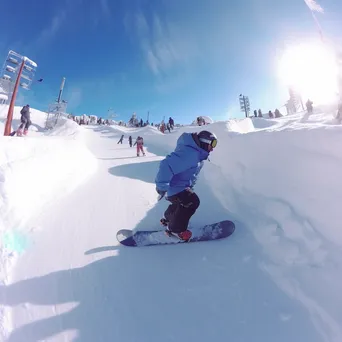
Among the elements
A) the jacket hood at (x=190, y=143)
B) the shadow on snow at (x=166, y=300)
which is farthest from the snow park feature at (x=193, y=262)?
the jacket hood at (x=190, y=143)

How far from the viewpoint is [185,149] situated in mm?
3084

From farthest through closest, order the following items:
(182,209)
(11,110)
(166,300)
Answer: (11,110)
(182,209)
(166,300)

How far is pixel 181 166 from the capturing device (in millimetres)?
3068

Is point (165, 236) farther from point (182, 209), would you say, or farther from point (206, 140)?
point (206, 140)

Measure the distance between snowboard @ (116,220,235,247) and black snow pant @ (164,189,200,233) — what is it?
235 millimetres

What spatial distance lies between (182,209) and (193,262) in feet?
2.49

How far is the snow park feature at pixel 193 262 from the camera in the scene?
85.7 inches

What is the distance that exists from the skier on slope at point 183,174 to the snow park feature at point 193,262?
0.50 metres

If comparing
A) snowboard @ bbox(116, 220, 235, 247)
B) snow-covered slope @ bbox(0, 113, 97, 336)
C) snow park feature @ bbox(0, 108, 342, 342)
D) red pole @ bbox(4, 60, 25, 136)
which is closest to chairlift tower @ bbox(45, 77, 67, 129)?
red pole @ bbox(4, 60, 25, 136)

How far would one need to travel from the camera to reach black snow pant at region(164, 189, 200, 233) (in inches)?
127

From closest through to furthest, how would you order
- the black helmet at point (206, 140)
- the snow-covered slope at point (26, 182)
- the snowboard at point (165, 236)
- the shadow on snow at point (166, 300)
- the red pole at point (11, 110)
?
1. the shadow on snow at point (166, 300)
2. the black helmet at point (206, 140)
3. the snow-covered slope at point (26, 182)
4. the snowboard at point (165, 236)
5. the red pole at point (11, 110)

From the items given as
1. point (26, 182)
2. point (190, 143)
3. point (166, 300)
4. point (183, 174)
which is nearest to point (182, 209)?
point (183, 174)

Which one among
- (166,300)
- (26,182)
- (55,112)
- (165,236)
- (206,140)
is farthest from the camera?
(55,112)

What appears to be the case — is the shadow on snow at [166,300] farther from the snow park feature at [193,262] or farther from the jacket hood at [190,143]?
the jacket hood at [190,143]
